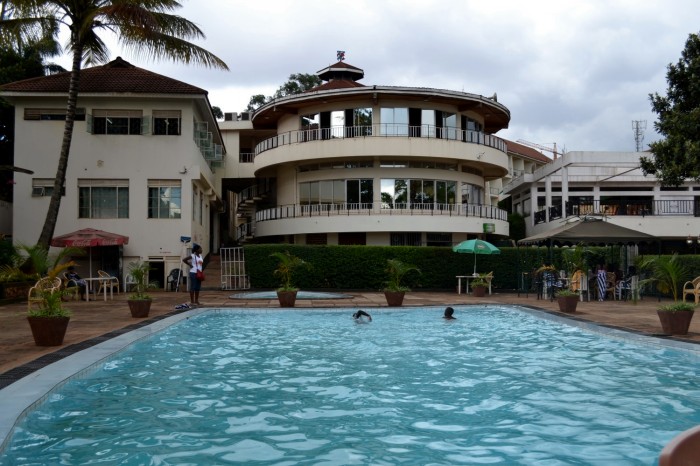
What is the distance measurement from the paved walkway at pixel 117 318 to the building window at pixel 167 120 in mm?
7591

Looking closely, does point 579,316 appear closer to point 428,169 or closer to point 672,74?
point 672,74

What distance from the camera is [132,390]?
802cm

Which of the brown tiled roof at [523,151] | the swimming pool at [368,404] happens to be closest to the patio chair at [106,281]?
the swimming pool at [368,404]

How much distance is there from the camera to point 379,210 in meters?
34.4

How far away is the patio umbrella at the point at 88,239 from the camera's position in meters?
25.2

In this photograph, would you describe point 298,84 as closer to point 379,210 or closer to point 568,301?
point 379,210

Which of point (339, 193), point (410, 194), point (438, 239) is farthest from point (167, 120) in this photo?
point (438, 239)

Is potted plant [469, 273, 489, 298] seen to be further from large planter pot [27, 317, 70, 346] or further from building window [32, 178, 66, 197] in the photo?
building window [32, 178, 66, 197]

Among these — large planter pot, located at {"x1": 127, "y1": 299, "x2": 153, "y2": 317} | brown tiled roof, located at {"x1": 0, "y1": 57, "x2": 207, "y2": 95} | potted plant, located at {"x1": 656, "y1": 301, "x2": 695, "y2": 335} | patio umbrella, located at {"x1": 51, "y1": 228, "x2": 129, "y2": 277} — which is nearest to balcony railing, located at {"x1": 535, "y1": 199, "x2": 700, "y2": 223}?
brown tiled roof, located at {"x1": 0, "y1": 57, "x2": 207, "y2": 95}

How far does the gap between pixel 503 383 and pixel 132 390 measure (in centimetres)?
496

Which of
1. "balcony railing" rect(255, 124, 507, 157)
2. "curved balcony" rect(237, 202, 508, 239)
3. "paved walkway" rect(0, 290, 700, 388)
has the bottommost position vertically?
"paved walkway" rect(0, 290, 700, 388)

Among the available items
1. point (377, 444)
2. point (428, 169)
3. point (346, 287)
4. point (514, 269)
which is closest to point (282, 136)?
point (428, 169)

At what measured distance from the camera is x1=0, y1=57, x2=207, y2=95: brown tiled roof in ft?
92.0

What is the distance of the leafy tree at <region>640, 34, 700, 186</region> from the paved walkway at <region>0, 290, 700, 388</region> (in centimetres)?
450
